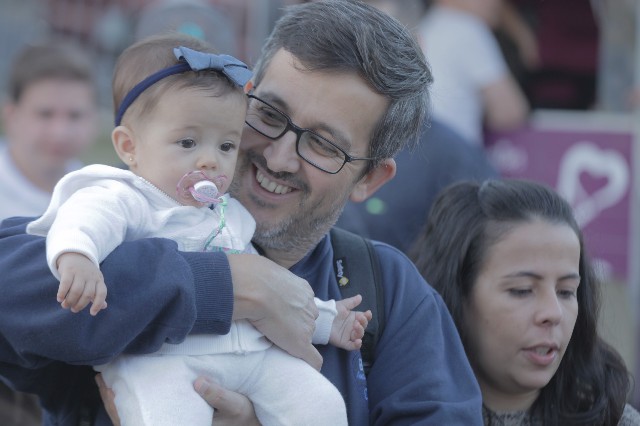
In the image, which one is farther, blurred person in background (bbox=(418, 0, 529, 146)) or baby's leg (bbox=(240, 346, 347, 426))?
blurred person in background (bbox=(418, 0, 529, 146))

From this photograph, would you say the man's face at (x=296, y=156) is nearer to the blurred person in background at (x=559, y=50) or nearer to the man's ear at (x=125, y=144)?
the man's ear at (x=125, y=144)

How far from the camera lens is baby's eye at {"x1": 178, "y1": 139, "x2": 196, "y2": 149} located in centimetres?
264

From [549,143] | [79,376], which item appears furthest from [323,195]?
[549,143]

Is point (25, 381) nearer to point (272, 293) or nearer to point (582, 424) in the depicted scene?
point (272, 293)

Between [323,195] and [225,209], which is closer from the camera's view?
[225,209]

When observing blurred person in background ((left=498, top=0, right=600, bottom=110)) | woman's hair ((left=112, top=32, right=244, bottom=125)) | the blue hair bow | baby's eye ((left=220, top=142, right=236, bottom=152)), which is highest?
the blue hair bow

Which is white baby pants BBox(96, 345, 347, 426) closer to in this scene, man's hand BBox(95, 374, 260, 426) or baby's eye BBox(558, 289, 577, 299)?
man's hand BBox(95, 374, 260, 426)

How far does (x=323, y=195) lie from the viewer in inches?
116

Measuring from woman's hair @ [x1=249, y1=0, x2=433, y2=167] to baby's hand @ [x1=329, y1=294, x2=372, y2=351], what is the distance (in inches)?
20.0

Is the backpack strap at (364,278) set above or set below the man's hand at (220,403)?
above

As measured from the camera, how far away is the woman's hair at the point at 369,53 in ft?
9.50

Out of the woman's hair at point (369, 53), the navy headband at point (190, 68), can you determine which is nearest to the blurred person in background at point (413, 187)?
the woman's hair at point (369, 53)

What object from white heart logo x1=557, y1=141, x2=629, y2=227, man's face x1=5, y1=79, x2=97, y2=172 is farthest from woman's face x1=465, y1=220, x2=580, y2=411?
white heart logo x1=557, y1=141, x2=629, y2=227

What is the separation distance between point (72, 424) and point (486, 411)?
1.24 metres
